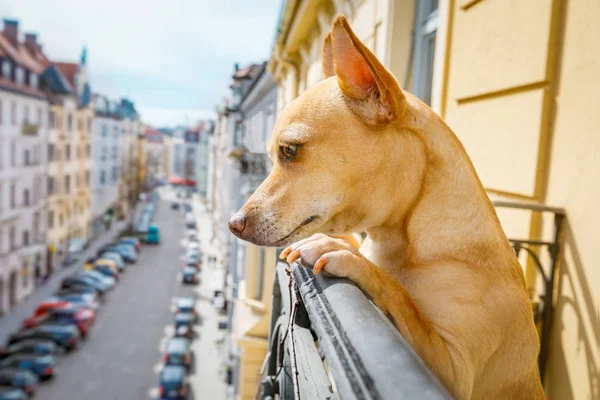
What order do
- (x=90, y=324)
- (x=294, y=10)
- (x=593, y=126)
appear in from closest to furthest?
1. (x=593, y=126)
2. (x=294, y=10)
3. (x=90, y=324)

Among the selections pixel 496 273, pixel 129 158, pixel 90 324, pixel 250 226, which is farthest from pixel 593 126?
pixel 129 158

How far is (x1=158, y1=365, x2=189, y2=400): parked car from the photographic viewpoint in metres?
15.3

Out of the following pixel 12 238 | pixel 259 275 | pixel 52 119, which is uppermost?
pixel 52 119

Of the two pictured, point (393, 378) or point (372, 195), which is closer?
point (393, 378)

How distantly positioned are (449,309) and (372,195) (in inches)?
18.4

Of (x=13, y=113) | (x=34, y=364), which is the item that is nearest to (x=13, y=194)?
(x=13, y=113)

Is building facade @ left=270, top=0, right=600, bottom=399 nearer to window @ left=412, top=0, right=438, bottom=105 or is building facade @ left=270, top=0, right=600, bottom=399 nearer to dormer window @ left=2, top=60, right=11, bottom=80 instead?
window @ left=412, top=0, right=438, bottom=105

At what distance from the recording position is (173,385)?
51.1ft

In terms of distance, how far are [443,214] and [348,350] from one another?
3.03 feet

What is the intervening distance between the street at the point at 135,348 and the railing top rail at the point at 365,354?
54.2 feet

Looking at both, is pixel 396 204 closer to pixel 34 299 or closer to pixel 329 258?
pixel 329 258

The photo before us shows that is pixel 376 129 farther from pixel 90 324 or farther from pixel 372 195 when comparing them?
pixel 90 324

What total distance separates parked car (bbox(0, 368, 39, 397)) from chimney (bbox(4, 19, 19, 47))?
18.9 meters

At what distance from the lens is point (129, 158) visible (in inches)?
2295
